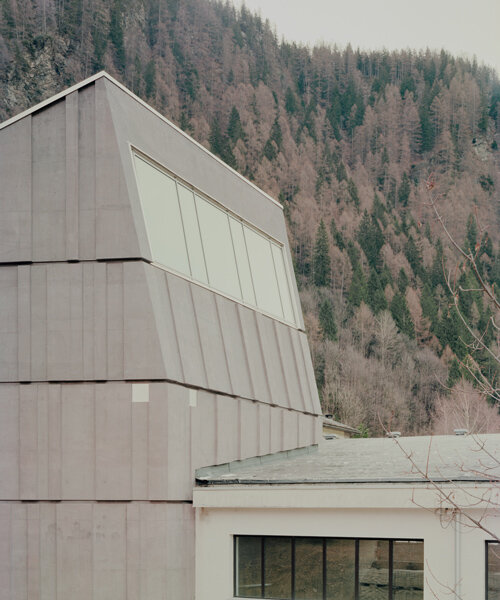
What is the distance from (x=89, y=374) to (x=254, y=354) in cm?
575

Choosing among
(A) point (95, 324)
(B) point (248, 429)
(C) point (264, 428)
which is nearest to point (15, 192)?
(A) point (95, 324)

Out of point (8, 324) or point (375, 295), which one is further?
point (375, 295)

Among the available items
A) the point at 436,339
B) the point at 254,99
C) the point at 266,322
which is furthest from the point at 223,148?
the point at 266,322

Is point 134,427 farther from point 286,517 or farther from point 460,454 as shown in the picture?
point 460,454

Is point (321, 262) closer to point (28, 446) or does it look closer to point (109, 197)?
point (109, 197)

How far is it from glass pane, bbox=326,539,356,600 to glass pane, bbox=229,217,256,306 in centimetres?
749

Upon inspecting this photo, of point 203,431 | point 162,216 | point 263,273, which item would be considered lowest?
point 203,431

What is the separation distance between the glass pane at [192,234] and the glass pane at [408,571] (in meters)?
7.43

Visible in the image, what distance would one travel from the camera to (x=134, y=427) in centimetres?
1962

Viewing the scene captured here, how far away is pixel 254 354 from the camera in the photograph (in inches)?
969

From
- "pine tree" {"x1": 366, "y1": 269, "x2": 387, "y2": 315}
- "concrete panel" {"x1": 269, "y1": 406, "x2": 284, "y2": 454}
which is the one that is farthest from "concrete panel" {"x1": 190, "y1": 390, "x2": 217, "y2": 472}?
"pine tree" {"x1": 366, "y1": 269, "x2": 387, "y2": 315}

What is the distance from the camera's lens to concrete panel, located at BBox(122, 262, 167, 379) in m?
19.6

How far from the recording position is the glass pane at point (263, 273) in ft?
86.6

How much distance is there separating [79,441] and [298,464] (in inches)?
260
